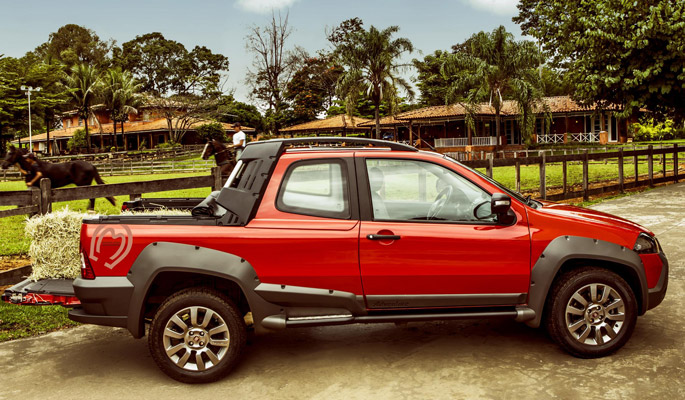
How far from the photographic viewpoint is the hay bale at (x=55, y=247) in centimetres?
491

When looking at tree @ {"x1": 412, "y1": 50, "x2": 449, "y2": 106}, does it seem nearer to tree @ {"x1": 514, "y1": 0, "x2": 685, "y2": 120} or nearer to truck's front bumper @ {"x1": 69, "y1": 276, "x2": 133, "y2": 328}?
tree @ {"x1": 514, "y1": 0, "x2": 685, "y2": 120}

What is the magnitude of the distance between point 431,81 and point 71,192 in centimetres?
6223

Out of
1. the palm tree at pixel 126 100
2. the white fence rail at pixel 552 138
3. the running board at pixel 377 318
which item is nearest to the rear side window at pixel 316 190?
the running board at pixel 377 318

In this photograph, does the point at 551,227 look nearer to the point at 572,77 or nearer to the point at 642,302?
the point at 642,302

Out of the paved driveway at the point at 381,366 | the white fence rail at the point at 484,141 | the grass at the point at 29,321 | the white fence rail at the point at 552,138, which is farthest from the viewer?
the white fence rail at the point at 552,138

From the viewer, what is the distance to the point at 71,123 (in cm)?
8125

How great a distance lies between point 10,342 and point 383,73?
4477cm

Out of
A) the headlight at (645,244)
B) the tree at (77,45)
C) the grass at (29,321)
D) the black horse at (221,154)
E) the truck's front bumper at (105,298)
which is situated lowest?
the grass at (29,321)

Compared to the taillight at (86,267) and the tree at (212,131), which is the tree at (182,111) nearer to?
the tree at (212,131)

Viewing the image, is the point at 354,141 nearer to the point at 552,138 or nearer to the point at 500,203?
the point at 500,203

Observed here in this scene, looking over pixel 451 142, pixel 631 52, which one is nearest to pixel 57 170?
pixel 631 52

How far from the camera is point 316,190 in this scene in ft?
15.7

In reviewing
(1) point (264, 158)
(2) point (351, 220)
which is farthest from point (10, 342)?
(2) point (351, 220)

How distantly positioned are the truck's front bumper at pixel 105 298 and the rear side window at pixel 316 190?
4.15 feet
